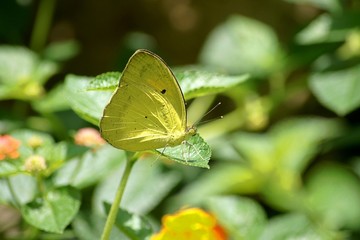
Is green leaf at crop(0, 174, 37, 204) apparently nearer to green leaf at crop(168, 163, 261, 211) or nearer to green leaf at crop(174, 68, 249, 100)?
green leaf at crop(174, 68, 249, 100)

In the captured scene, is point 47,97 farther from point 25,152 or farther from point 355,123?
point 355,123

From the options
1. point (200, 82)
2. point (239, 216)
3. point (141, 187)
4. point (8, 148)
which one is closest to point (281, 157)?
point (141, 187)

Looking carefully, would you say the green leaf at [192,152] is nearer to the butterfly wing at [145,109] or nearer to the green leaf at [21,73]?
the butterfly wing at [145,109]

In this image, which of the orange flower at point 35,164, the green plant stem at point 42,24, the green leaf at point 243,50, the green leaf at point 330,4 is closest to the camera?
the orange flower at point 35,164

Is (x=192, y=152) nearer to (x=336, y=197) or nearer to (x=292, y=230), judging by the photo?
(x=292, y=230)

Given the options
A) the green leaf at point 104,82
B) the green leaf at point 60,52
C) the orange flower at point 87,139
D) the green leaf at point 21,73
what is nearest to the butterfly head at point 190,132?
the green leaf at point 104,82

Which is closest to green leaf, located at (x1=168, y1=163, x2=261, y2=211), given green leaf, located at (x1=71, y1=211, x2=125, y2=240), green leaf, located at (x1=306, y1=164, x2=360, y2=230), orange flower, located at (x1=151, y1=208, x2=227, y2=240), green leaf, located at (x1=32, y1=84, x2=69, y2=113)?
green leaf, located at (x1=306, y1=164, x2=360, y2=230)
